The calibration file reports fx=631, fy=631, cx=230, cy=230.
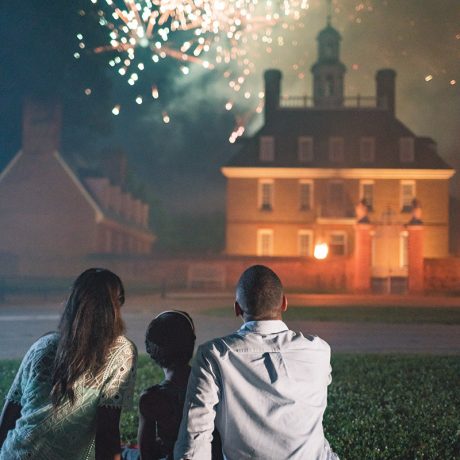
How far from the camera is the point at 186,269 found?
30.2 metres

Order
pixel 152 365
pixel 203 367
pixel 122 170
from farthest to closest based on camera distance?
1. pixel 122 170
2. pixel 152 365
3. pixel 203 367

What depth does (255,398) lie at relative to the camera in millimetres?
2428

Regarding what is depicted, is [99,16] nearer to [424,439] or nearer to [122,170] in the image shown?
[122,170]

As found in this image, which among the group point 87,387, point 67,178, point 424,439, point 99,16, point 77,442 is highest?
point 99,16

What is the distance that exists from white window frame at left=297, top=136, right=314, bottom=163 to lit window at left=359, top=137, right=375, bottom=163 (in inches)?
114

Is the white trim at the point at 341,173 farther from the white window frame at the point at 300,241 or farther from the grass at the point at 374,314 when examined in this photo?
the grass at the point at 374,314

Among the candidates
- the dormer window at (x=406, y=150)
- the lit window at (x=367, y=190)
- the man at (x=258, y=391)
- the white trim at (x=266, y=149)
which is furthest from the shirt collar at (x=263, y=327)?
the dormer window at (x=406, y=150)

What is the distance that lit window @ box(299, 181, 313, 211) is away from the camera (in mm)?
35281

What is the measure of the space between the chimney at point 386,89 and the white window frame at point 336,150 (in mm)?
4121

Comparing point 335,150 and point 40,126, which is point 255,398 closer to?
point 40,126

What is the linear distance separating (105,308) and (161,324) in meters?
0.32

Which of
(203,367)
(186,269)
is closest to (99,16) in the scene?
(186,269)

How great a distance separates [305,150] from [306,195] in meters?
2.79

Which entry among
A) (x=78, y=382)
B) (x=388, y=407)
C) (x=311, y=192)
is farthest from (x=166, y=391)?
(x=311, y=192)
